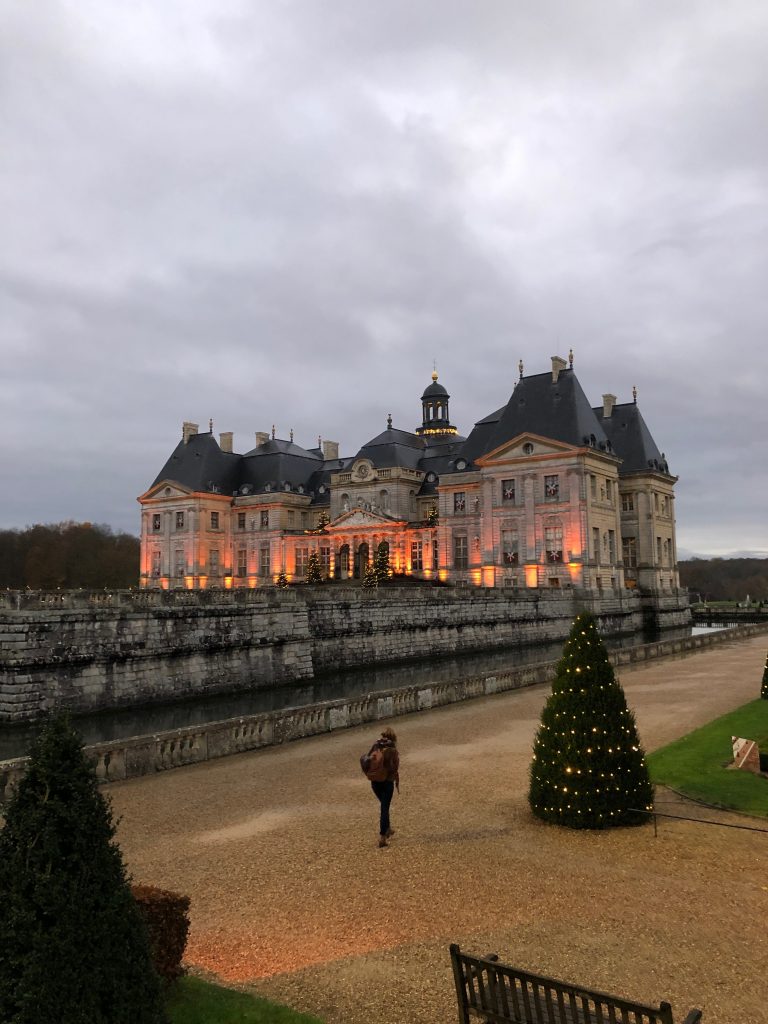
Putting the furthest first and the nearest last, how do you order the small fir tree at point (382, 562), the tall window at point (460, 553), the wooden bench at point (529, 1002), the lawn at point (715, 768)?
the tall window at point (460, 553)
the small fir tree at point (382, 562)
the lawn at point (715, 768)
the wooden bench at point (529, 1002)

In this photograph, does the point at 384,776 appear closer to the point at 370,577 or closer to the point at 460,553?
the point at 370,577

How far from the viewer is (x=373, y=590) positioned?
46.0 metres

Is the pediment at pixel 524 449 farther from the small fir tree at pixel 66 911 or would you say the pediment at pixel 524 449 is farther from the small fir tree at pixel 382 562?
the small fir tree at pixel 66 911

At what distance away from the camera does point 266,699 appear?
112 ft

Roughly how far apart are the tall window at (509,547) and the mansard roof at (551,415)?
7152mm

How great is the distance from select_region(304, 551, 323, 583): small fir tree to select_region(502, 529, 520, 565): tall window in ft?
54.7

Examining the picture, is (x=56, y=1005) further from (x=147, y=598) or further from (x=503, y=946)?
(x=147, y=598)

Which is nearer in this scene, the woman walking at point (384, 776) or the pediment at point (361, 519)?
the woman walking at point (384, 776)

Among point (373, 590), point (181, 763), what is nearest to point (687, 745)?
point (181, 763)

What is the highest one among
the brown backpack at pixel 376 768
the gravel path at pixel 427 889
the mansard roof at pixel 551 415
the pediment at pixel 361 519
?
the mansard roof at pixel 551 415

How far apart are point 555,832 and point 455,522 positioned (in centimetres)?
6127

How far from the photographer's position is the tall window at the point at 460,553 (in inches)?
2822

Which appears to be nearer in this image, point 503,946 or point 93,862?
point 93,862

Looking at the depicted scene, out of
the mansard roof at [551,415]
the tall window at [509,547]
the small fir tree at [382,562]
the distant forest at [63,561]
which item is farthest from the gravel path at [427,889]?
the distant forest at [63,561]
